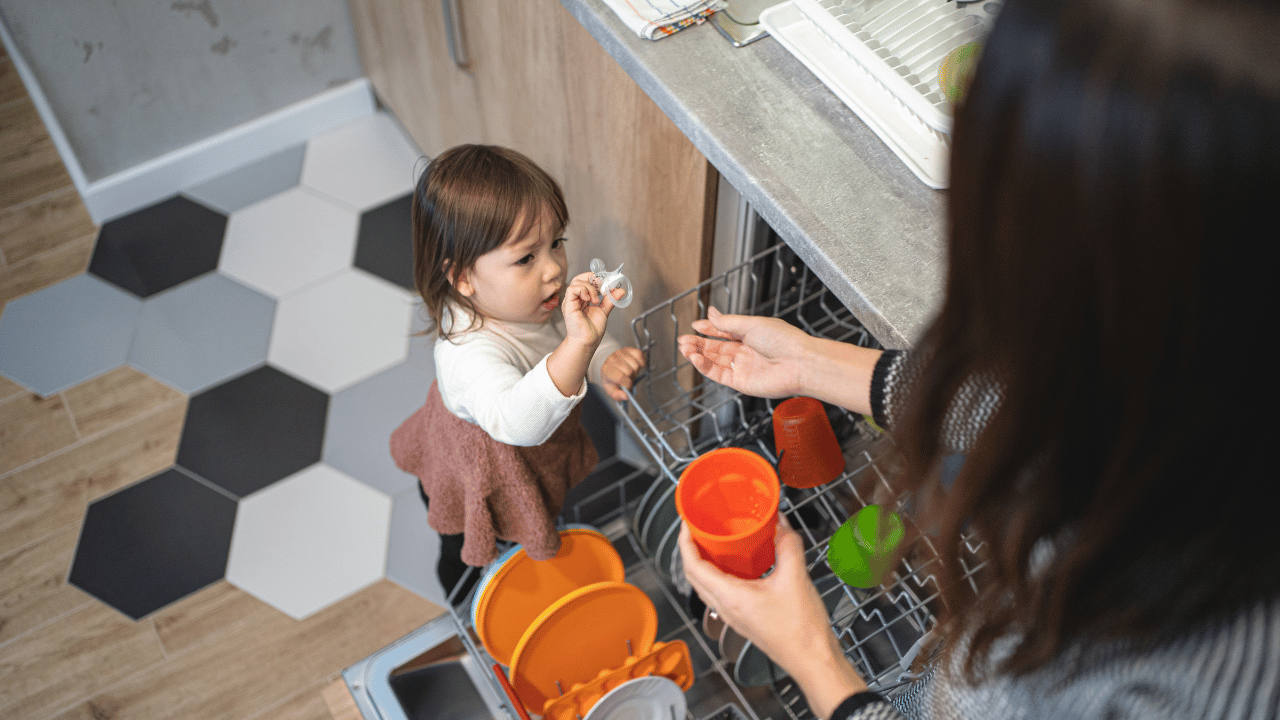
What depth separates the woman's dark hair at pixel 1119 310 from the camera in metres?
0.40

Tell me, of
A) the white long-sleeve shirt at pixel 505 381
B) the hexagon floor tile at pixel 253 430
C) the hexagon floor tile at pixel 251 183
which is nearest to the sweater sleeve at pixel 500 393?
the white long-sleeve shirt at pixel 505 381

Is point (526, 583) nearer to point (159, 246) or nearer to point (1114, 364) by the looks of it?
point (1114, 364)

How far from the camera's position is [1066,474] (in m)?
0.54

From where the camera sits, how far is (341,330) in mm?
2057

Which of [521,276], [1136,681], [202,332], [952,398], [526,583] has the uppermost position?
[952,398]

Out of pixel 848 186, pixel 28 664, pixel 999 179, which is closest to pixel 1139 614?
pixel 999 179

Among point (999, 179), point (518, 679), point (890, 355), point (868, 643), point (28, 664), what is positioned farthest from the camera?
point (28, 664)

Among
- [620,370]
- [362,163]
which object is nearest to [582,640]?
[620,370]

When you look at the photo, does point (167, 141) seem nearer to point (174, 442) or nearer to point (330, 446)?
point (174, 442)

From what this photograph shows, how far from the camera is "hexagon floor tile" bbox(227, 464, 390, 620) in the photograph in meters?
1.70

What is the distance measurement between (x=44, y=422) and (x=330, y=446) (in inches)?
23.6

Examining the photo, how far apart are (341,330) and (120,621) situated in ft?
2.35

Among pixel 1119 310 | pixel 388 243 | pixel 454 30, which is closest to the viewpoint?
pixel 1119 310

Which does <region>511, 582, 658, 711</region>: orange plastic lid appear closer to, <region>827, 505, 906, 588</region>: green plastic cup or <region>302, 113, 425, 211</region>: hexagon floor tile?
<region>827, 505, 906, 588</region>: green plastic cup
